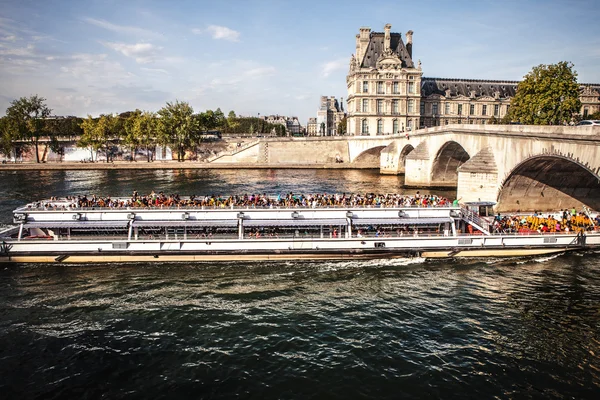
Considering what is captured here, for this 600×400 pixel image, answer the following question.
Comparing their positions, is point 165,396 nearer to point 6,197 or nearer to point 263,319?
point 263,319

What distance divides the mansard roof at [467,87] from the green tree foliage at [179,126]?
5629 centimetres

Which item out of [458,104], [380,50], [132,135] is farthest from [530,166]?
[132,135]

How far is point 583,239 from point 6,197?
59.7 metres

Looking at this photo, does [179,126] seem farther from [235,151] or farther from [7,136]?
[7,136]

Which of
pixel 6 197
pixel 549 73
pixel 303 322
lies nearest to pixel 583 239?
pixel 303 322

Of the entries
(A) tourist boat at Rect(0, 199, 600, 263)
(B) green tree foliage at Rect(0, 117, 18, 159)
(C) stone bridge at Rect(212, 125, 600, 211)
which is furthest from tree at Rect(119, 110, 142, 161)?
(A) tourist boat at Rect(0, 199, 600, 263)

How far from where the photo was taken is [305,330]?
19.3 meters

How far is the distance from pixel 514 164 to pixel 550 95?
2504cm

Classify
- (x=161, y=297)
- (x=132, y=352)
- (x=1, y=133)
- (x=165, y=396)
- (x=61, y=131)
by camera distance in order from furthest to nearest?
(x=61, y=131), (x=1, y=133), (x=161, y=297), (x=132, y=352), (x=165, y=396)

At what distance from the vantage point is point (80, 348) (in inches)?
699

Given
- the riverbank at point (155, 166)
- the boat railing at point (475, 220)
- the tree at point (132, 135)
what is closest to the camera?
the boat railing at point (475, 220)

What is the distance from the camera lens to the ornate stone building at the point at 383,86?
3989 inches

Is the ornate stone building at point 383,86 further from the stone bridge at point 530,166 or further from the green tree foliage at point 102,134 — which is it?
the green tree foliage at point 102,134

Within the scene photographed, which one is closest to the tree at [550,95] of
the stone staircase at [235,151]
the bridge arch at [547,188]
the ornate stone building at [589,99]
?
the bridge arch at [547,188]
